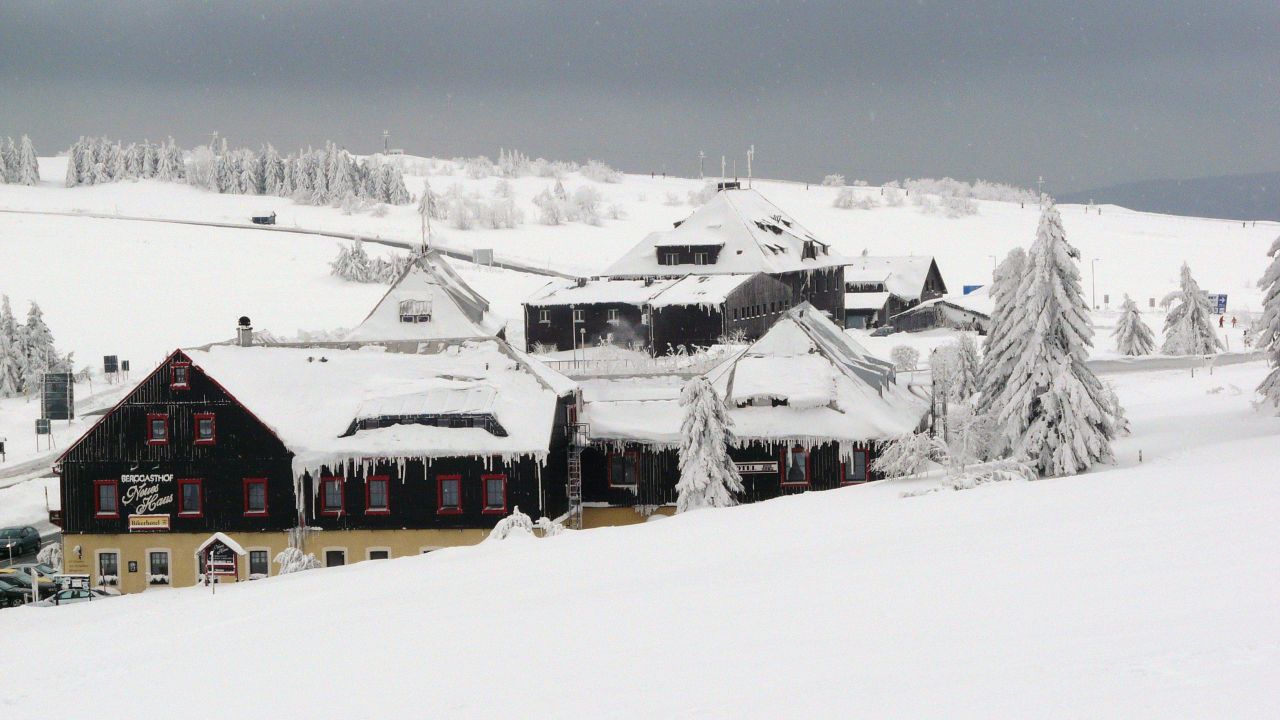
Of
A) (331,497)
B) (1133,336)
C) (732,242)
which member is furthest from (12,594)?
(1133,336)

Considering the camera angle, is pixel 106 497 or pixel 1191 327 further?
pixel 1191 327

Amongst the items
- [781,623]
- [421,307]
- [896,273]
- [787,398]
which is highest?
[896,273]

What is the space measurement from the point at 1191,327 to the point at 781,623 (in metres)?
60.4

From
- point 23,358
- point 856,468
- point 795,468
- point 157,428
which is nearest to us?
point 157,428

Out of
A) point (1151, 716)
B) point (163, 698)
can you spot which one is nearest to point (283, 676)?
point (163, 698)

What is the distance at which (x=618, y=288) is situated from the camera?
66.8 metres

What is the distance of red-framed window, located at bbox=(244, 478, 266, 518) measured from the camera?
37.9 m

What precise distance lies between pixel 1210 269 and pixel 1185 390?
8352cm

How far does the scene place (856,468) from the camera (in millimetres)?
40031

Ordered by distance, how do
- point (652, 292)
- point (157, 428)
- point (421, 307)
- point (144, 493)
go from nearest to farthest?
1. point (144, 493)
2. point (157, 428)
3. point (421, 307)
4. point (652, 292)

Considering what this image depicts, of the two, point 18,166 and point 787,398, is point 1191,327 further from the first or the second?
point 18,166

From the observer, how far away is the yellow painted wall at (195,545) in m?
37.6

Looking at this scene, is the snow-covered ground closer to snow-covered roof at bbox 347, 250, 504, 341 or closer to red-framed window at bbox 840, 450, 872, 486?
red-framed window at bbox 840, 450, 872, 486

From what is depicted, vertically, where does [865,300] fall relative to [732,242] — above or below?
below
